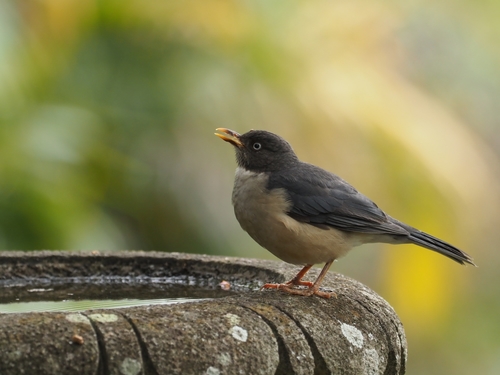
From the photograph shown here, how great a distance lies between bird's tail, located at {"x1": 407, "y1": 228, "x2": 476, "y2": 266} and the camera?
4.24m

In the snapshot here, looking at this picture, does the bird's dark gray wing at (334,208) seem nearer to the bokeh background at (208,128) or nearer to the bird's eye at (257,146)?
the bird's eye at (257,146)

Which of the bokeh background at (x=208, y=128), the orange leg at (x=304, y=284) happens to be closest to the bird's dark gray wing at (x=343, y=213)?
the orange leg at (x=304, y=284)

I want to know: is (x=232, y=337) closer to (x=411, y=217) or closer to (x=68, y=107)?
(x=411, y=217)

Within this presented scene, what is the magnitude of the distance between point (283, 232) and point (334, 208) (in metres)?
0.32

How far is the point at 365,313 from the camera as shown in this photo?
11.5 ft

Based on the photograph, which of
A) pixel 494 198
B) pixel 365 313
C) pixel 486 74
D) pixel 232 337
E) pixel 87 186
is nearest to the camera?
pixel 232 337

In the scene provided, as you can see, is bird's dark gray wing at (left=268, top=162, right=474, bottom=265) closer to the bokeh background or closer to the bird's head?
the bird's head

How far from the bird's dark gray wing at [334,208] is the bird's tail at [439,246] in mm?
93

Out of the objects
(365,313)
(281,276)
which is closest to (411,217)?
(281,276)

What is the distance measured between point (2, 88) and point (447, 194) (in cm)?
469

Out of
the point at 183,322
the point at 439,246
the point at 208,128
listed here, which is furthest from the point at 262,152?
the point at 208,128

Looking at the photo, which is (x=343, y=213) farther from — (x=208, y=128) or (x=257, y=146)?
(x=208, y=128)

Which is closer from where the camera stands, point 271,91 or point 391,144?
point 391,144

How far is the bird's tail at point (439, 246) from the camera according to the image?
4238mm
